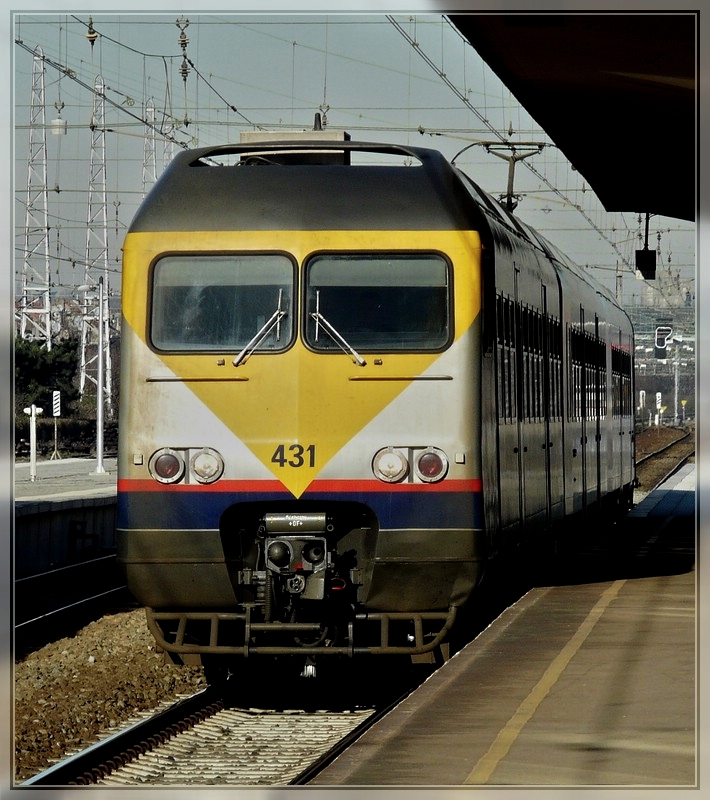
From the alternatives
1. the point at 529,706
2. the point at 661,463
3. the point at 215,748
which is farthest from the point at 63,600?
the point at 661,463

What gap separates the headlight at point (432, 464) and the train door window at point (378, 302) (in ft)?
1.91

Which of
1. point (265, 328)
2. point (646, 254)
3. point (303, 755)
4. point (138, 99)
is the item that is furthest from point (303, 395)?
point (646, 254)

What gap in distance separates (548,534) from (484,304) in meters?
4.61

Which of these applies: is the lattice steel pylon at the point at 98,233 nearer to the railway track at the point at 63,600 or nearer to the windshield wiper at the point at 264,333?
the railway track at the point at 63,600

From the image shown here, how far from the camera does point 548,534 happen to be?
1320 cm

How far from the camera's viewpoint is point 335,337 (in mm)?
8773

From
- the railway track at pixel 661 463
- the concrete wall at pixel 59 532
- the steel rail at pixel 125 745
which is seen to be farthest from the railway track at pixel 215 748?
the railway track at pixel 661 463

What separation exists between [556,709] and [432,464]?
1577mm

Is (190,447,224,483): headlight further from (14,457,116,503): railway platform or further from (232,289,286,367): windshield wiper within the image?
(14,457,116,503): railway platform

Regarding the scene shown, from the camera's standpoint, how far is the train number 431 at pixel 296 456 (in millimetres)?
8555

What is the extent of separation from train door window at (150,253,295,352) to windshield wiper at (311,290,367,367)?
0.15m

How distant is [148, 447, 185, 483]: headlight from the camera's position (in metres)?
8.65

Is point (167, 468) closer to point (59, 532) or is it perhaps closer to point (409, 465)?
point (409, 465)

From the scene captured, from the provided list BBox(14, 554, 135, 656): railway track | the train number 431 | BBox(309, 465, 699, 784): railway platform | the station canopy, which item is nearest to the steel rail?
BBox(309, 465, 699, 784): railway platform
